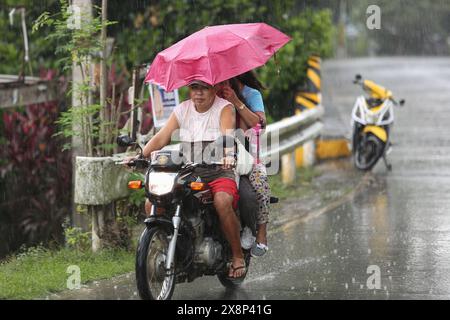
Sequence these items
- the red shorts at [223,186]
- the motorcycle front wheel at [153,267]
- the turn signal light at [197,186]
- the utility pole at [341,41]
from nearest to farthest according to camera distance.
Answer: the motorcycle front wheel at [153,267] → the turn signal light at [197,186] → the red shorts at [223,186] → the utility pole at [341,41]

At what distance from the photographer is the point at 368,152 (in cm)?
1505

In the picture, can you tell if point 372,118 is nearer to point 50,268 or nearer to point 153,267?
point 50,268

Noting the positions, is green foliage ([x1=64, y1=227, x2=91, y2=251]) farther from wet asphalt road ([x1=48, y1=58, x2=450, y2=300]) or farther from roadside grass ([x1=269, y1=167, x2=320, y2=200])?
roadside grass ([x1=269, y1=167, x2=320, y2=200])

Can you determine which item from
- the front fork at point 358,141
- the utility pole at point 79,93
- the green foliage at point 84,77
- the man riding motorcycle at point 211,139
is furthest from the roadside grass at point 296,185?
the man riding motorcycle at point 211,139

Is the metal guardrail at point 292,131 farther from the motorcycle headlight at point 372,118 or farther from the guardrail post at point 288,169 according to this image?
the motorcycle headlight at point 372,118

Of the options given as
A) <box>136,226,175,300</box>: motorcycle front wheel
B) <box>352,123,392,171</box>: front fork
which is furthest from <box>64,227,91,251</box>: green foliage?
<box>352,123,392,171</box>: front fork

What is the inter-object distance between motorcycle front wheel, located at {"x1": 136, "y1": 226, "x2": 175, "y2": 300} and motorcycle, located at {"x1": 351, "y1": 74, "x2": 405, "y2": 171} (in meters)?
8.36

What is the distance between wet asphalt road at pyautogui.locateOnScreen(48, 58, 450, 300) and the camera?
7.70 m

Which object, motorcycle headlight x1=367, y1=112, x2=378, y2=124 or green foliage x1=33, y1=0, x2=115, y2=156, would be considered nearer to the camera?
green foliage x1=33, y1=0, x2=115, y2=156

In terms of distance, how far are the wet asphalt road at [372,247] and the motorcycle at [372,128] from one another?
26 centimetres

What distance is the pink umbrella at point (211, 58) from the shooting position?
23.8 ft

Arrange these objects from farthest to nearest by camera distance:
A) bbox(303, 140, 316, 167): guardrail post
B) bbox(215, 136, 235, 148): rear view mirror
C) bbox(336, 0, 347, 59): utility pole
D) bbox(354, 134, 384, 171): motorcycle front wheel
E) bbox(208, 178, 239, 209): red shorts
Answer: bbox(336, 0, 347, 59): utility pole → bbox(303, 140, 316, 167): guardrail post → bbox(354, 134, 384, 171): motorcycle front wheel → bbox(208, 178, 239, 209): red shorts → bbox(215, 136, 235, 148): rear view mirror

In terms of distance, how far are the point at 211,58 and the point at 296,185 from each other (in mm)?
6688
